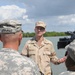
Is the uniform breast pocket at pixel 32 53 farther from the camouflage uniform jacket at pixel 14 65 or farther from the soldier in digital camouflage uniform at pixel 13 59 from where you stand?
the camouflage uniform jacket at pixel 14 65

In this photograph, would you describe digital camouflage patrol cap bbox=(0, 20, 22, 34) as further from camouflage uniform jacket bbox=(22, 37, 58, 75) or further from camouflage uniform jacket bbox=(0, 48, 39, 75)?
camouflage uniform jacket bbox=(22, 37, 58, 75)

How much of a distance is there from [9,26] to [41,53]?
7.46ft

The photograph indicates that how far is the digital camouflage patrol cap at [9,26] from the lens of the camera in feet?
11.0

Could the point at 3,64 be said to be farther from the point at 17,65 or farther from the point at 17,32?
the point at 17,32

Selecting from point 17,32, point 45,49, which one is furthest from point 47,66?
point 17,32

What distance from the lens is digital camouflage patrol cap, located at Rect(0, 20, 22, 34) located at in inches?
132

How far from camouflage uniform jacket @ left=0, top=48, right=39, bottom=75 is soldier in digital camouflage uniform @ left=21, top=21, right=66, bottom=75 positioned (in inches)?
92.8

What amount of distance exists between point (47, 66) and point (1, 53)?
2.45 m

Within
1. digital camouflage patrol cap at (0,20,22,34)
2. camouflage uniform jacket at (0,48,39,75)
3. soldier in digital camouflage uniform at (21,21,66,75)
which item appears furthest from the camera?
soldier in digital camouflage uniform at (21,21,66,75)

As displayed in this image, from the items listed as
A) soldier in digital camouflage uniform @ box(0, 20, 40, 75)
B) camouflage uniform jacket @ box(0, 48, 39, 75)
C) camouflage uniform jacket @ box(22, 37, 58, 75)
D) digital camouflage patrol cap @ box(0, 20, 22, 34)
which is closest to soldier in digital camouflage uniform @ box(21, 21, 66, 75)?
camouflage uniform jacket @ box(22, 37, 58, 75)

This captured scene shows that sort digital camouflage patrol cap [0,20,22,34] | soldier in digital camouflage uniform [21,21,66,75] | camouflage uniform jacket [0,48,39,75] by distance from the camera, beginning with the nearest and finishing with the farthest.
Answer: camouflage uniform jacket [0,48,39,75], digital camouflage patrol cap [0,20,22,34], soldier in digital camouflage uniform [21,21,66,75]

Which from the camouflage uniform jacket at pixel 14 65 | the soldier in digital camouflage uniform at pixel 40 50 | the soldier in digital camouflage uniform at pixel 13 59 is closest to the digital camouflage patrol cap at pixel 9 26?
the soldier in digital camouflage uniform at pixel 13 59

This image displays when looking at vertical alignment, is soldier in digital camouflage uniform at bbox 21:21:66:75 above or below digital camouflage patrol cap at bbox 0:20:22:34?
below

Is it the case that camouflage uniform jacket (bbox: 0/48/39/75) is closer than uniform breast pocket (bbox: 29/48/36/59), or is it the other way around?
camouflage uniform jacket (bbox: 0/48/39/75)
